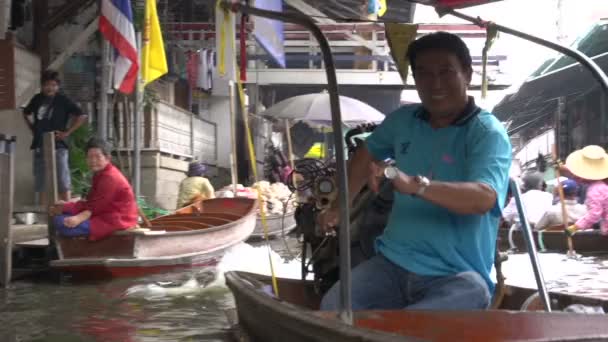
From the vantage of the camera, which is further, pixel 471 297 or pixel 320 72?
pixel 320 72

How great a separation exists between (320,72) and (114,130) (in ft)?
24.5

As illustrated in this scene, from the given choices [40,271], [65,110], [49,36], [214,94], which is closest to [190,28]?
[214,94]

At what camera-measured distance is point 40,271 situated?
790 centimetres

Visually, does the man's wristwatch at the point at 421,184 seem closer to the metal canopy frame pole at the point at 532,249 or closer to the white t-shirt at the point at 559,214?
the metal canopy frame pole at the point at 532,249

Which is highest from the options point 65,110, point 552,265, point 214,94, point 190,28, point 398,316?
point 190,28

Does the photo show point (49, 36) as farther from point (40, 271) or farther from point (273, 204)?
point (40, 271)

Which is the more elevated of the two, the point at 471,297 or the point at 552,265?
the point at 471,297

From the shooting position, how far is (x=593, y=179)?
34.3 feet

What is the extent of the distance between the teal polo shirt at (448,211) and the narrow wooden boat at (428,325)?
0.20 metres

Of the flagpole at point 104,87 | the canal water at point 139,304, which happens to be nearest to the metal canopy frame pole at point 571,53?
the canal water at point 139,304

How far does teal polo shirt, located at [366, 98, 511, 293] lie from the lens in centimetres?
266

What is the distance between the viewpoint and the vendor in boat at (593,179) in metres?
10.4

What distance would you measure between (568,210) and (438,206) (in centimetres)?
982

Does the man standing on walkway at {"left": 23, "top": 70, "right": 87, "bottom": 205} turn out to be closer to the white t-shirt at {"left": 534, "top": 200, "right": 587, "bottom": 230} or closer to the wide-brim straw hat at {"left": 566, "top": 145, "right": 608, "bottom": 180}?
the wide-brim straw hat at {"left": 566, "top": 145, "right": 608, "bottom": 180}
